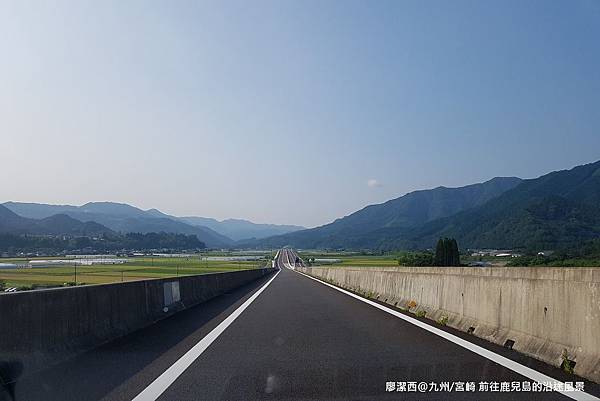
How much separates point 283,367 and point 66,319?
367cm

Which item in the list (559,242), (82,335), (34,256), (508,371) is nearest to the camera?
(508,371)

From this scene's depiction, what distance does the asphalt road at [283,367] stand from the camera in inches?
286

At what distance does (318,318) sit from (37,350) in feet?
26.7

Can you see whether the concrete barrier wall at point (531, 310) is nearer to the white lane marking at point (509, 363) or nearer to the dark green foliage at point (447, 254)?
the white lane marking at point (509, 363)

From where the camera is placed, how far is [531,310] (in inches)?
373

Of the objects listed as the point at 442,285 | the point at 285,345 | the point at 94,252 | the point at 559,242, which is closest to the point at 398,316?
the point at 442,285

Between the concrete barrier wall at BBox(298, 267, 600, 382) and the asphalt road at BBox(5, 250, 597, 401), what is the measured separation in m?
0.31

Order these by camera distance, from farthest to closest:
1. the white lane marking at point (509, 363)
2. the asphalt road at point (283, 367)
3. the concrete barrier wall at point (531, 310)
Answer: the concrete barrier wall at point (531, 310), the asphalt road at point (283, 367), the white lane marking at point (509, 363)

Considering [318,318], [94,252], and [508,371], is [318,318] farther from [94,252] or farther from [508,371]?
[94,252]

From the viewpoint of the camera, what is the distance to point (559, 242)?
7344cm

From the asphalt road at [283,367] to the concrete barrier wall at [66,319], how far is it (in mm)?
312

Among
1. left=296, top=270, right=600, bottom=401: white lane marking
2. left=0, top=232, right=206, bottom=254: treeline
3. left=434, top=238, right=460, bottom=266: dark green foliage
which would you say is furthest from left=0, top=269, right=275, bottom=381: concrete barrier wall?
left=434, top=238, right=460, bottom=266: dark green foliage

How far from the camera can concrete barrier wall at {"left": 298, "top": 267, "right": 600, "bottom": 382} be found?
310 inches

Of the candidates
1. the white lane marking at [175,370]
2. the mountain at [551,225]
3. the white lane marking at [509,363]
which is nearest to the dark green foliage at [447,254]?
the mountain at [551,225]
